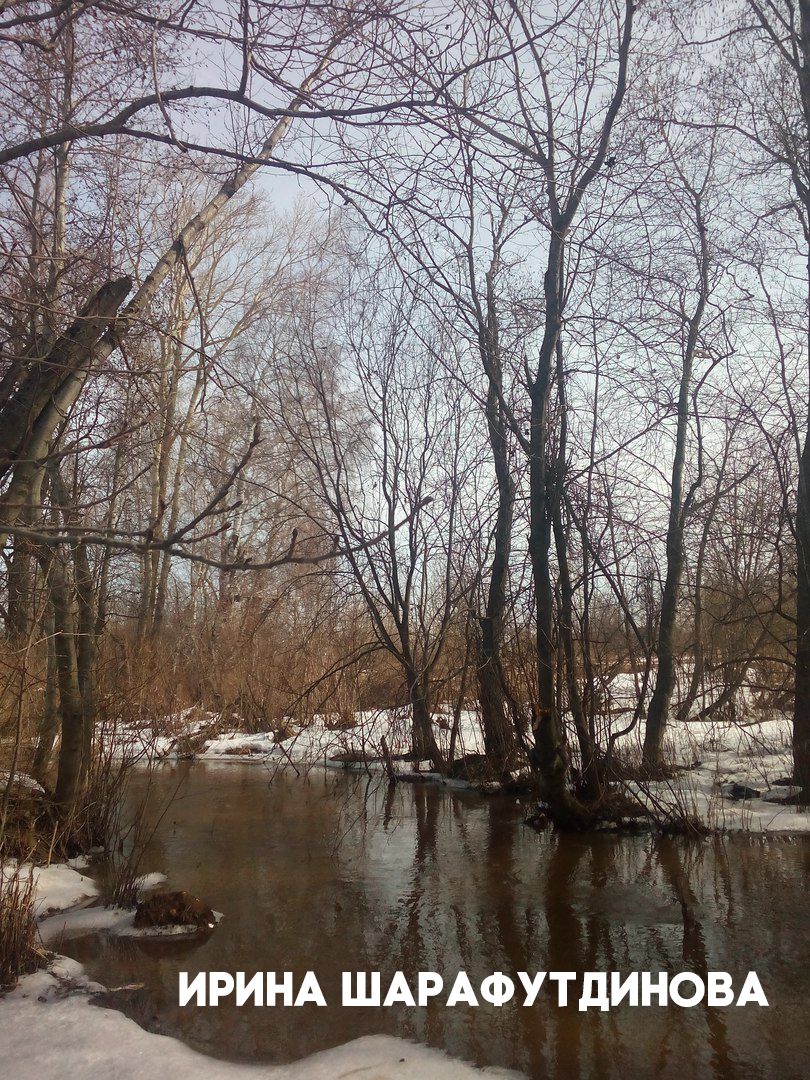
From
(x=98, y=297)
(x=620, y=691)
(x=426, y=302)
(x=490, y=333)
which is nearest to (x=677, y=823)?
(x=620, y=691)

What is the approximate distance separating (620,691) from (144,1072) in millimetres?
6410

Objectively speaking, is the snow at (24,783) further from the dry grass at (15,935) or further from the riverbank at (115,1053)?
the riverbank at (115,1053)

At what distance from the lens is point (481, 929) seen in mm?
5270

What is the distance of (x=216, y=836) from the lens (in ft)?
25.4

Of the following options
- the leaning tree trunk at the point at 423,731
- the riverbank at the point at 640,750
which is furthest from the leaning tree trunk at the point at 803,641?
the leaning tree trunk at the point at 423,731

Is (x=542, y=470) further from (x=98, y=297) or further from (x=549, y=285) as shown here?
(x=98, y=297)

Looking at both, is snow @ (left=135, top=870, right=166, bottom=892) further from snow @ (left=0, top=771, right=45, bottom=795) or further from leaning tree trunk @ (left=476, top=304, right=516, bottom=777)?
leaning tree trunk @ (left=476, top=304, right=516, bottom=777)

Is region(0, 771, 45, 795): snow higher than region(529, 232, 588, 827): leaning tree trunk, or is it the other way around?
region(529, 232, 588, 827): leaning tree trunk

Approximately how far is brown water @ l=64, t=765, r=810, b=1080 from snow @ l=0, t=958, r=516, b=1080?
0.13 meters

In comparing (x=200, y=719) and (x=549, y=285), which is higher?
(x=549, y=285)

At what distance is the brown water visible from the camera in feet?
12.6


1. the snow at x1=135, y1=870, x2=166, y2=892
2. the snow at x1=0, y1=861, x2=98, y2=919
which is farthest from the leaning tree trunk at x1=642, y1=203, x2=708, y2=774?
the snow at x1=0, y1=861, x2=98, y2=919

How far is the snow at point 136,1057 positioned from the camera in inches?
137

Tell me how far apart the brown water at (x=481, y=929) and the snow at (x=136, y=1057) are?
5.2 inches
